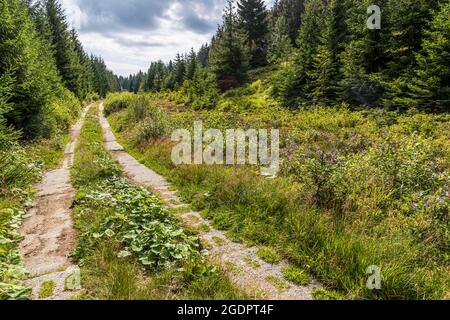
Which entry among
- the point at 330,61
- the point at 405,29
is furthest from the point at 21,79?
the point at 405,29

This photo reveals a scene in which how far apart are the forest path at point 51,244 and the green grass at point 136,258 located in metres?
0.22

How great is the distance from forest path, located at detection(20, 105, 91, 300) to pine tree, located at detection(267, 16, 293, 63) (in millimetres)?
36693

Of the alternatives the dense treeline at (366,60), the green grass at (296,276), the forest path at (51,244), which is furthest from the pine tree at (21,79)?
the dense treeline at (366,60)

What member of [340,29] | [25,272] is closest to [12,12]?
[25,272]

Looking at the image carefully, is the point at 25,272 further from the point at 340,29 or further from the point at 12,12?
the point at 340,29

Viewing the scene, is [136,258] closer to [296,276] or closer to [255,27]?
[296,276]

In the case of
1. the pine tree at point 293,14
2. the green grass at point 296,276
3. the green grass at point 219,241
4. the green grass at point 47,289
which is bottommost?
the green grass at point 296,276

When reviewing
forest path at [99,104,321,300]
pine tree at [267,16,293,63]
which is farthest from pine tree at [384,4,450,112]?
pine tree at [267,16,293,63]

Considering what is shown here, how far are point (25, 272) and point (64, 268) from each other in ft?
1.80

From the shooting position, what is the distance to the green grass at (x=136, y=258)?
3754mm

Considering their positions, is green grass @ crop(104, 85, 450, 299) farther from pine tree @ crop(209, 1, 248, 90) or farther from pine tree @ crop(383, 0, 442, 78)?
pine tree @ crop(209, 1, 248, 90)

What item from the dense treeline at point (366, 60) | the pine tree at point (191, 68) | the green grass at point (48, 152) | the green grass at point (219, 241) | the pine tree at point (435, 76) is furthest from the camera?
the pine tree at point (191, 68)

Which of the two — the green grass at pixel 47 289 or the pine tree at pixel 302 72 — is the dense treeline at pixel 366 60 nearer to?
the pine tree at pixel 302 72
